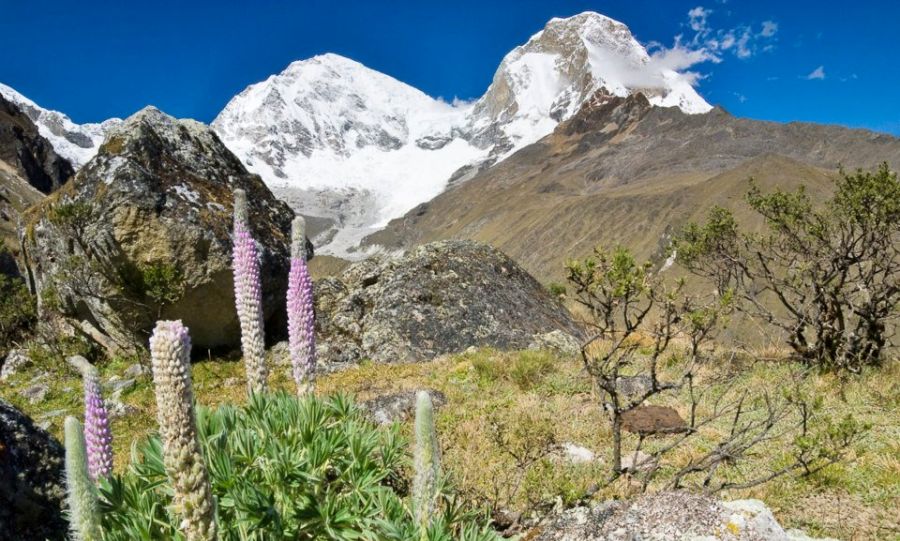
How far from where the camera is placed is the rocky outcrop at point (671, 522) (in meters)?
4.44

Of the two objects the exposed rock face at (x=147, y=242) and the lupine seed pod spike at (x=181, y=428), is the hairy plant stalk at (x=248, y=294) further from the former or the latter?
the exposed rock face at (x=147, y=242)

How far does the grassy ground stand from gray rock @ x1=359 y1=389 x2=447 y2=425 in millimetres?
472

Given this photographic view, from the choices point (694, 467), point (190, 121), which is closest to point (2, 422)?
point (694, 467)

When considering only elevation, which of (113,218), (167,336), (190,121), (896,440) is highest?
(190,121)

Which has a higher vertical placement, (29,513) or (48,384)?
(48,384)

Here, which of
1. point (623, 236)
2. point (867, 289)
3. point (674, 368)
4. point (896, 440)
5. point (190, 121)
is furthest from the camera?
point (623, 236)

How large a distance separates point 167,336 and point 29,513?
280cm

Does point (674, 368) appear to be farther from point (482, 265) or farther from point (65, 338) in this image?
point (65, 338)

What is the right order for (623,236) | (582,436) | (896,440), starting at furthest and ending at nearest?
(623,236), (582,436), (896,440)

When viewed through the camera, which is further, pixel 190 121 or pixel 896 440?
pixel 190 121

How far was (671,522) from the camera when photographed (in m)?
4.58

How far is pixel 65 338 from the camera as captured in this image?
16953mm

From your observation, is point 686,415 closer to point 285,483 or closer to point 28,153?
point 285,483

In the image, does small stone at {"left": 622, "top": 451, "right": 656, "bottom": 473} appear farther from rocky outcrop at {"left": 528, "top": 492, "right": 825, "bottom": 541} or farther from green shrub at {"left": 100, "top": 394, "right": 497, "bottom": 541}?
green shrub at {"left": 100, "top": 394, "right": 497, "bottom": 541}
